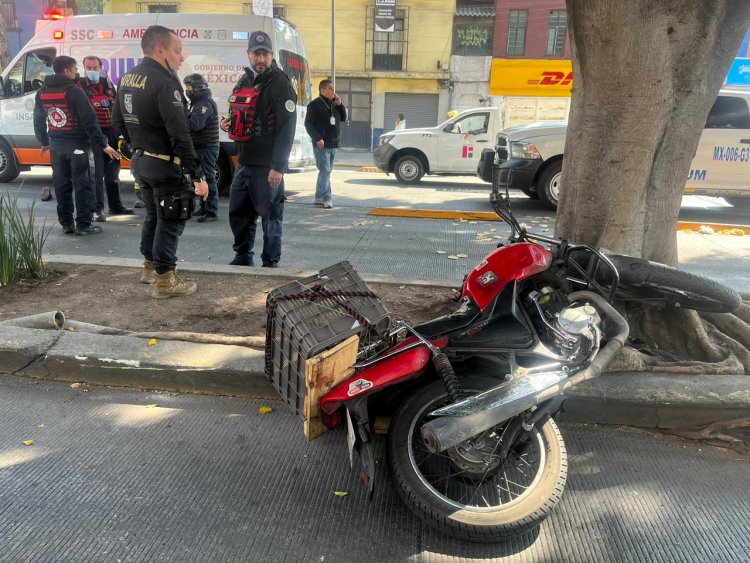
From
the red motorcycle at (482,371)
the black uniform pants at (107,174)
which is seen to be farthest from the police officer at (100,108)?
the red motorcycle at (482,371)

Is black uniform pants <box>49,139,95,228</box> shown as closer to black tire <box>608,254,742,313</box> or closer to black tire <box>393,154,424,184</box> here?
black tire <box>608,254,742,313</box>

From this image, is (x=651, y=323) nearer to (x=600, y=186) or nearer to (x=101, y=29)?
(x=600, y=186)

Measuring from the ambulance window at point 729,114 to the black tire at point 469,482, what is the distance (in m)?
9.07

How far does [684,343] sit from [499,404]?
81.1 inches

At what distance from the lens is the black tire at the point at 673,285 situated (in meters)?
2.81

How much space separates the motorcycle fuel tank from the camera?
248cm

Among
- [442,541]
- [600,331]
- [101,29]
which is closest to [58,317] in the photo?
[442,541]

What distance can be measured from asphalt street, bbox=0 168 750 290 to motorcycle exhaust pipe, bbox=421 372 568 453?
292cm

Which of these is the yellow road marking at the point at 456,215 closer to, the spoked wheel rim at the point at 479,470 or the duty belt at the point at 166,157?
the duty belt at the point at 166,157

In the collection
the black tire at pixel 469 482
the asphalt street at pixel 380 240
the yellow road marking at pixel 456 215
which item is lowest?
the asphalt street at pixel 380 240

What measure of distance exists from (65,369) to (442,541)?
97.7 inches

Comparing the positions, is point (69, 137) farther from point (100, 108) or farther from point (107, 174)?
point (107, 174)

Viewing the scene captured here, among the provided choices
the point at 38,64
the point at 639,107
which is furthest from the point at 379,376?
the point at 38,64

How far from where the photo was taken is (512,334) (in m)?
2.41
